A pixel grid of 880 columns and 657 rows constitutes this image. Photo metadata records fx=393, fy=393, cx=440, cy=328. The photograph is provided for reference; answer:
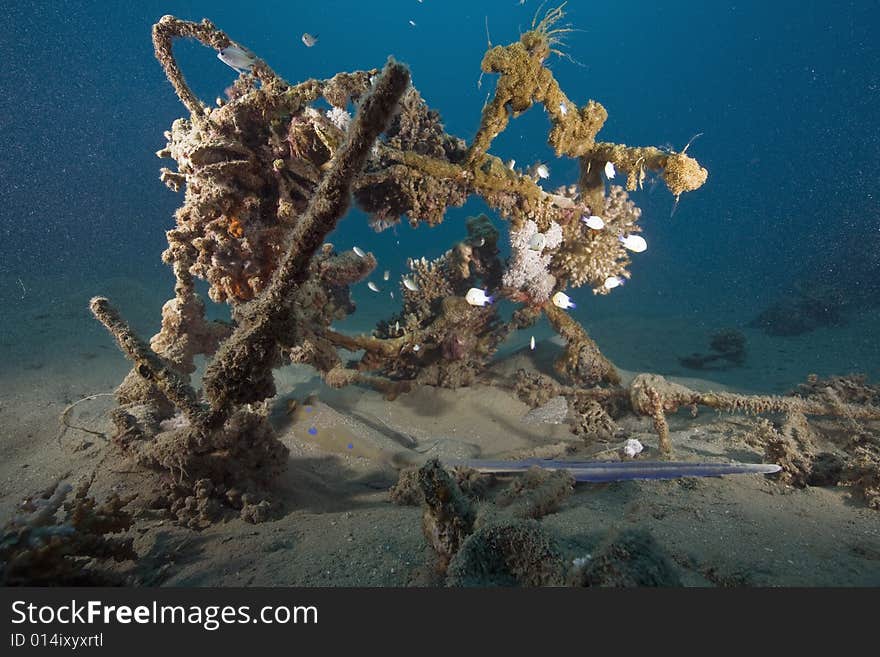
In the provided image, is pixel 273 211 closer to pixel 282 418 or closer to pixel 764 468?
pixel 282 418

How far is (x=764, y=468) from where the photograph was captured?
370cm

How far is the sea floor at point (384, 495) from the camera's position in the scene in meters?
2.46

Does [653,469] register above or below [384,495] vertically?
below

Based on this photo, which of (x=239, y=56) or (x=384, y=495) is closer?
(x=384, y=495)

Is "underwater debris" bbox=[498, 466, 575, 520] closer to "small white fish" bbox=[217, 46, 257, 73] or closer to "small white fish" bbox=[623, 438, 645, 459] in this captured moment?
"small white fish" bbox=[623, 438, 645, 459]

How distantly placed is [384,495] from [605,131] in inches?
4641

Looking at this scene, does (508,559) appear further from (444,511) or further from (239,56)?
(239,56)

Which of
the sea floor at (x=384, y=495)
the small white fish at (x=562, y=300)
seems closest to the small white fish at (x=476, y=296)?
the small white fish at (x=562, y=300)

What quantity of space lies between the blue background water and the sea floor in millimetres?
7361

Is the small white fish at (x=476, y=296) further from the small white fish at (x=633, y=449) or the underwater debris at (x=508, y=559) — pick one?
the underwater debris at (x=508, y=559)

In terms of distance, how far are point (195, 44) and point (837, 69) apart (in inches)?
4566

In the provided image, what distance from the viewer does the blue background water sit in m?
25.8

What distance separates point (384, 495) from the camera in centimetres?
416

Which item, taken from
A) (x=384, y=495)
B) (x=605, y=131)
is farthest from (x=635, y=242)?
(x=605, y=131)
